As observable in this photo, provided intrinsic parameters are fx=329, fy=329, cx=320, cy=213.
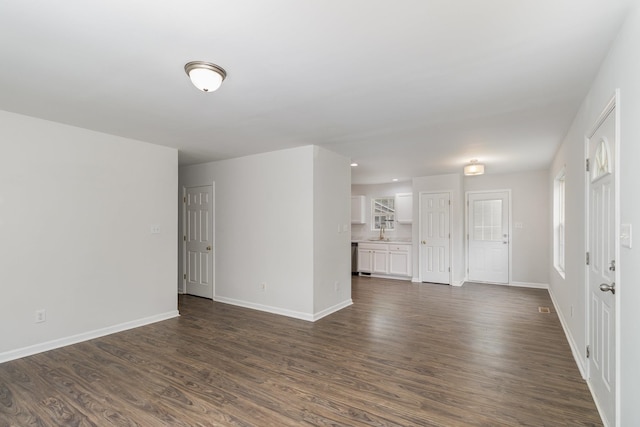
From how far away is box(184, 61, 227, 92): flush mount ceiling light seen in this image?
6.77ft

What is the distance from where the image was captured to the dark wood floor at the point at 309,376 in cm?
223

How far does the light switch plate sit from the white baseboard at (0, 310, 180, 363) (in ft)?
15.2

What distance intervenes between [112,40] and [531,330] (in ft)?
16.0

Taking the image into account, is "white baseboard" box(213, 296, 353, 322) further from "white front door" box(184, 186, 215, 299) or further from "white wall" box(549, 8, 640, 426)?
"white wall" box(549, 8, 640, 426)

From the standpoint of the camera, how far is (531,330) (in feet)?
13.0

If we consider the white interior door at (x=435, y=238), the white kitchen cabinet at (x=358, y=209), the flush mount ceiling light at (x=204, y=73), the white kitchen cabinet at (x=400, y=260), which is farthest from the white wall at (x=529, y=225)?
the flush mount ceiling light at (x=204, y=73)

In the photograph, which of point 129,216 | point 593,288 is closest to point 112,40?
point 129,216

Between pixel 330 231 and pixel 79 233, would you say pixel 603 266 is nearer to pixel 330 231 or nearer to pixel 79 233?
pixel 330 231

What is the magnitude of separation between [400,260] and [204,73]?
6174 mm

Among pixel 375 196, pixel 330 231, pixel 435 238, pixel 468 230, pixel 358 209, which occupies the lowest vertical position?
pixel 435 238

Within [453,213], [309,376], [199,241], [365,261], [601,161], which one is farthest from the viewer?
[365,261]

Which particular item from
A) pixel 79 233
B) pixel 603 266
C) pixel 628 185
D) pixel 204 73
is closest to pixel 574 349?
pixel 603 266

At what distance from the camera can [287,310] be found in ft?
15.0

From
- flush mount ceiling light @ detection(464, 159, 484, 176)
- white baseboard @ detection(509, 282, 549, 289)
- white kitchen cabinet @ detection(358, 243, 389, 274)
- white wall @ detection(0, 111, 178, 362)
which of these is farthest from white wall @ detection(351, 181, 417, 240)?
white wall @ detection(0, 111, 178, 362)
